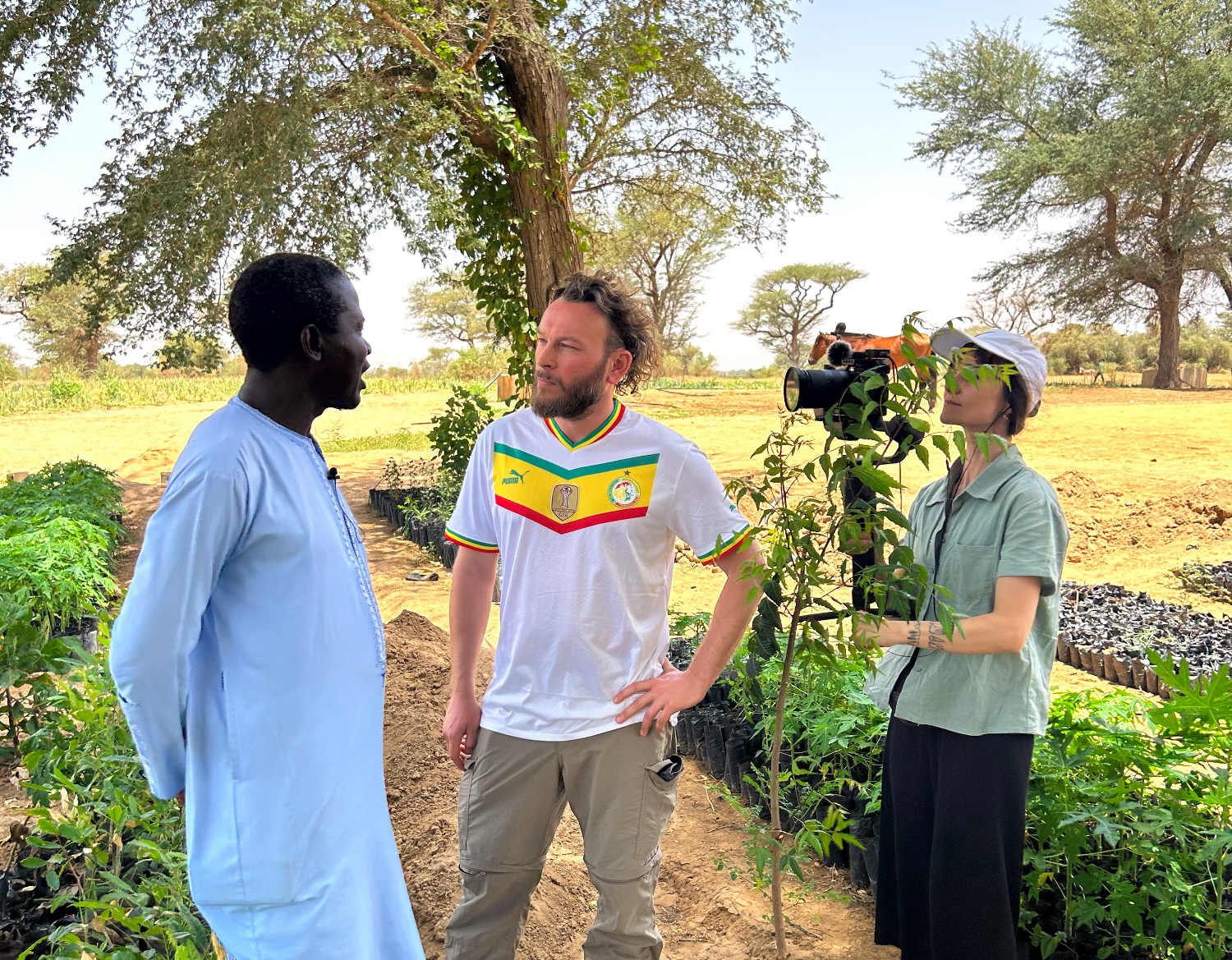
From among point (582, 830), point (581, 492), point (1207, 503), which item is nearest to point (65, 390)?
point (1207, 503)

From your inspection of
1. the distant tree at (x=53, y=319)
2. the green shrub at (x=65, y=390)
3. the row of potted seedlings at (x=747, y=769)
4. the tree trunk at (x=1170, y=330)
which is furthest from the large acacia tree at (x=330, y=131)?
the distant tree at (x=53, y=319)

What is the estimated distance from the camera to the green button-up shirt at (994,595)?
204cm

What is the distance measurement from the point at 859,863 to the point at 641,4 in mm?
8710

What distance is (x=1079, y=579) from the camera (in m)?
8.34

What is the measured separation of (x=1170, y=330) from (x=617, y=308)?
27410mm

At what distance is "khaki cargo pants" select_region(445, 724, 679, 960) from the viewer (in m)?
1.99

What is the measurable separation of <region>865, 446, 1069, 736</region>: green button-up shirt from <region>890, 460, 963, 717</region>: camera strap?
1 centimetres

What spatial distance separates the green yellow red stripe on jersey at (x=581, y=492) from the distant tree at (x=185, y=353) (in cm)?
706

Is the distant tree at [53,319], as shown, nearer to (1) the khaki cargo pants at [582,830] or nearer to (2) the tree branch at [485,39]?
(2) the tree branch at [485,39]

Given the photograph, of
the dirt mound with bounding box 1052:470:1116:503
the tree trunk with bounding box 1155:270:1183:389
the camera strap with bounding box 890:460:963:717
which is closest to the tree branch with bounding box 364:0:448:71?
the camera strap with bounding box 890:460:963:717

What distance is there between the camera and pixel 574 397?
6.84ft

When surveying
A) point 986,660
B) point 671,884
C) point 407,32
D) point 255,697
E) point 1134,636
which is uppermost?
point 407,32

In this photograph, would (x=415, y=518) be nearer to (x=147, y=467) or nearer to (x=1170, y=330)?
(x=147, y=467)

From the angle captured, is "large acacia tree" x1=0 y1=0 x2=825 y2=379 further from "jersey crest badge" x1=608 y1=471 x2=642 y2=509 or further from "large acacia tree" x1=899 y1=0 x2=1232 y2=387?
"large acacia tree" x1=899 y1=0 x2=1232 y2=387
